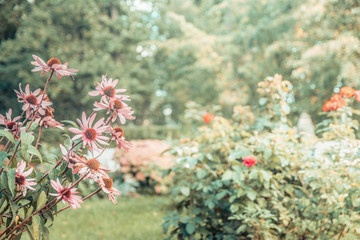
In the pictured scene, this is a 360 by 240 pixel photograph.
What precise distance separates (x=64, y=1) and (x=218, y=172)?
1245 cm

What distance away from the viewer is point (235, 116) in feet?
10.2

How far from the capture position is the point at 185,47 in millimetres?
12289

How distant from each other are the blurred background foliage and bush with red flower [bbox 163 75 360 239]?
5785 millimetres

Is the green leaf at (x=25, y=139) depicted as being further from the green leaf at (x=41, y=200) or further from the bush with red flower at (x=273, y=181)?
the bush with red flower at (x=273, y=181)

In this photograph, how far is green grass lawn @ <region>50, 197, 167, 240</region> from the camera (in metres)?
3.57

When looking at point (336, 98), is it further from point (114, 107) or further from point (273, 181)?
point (114, 107)

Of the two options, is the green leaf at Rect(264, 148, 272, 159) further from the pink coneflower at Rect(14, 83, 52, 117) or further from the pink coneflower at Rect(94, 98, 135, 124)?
the pink coneflower at Rect(14, 83, 52, 117)

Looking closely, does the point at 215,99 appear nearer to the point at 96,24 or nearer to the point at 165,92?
the point at 165,92

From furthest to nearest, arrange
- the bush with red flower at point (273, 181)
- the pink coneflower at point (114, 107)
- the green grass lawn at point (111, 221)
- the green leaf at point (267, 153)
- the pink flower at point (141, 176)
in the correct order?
the pink flower at point (141, 176)
the green grass lawn at point (111, 221)
the green leaf at point (267, 153)
the bush with red flower at point (273, 181)
the pink coneflower at point (114, 107)

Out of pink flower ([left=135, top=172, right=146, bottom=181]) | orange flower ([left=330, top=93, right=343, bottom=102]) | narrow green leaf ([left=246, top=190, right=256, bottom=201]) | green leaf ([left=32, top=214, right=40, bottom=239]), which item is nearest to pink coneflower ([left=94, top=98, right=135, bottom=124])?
green leaf ([left=32, top=214, right=40, bottom=239])

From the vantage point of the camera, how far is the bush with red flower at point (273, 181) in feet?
7.64

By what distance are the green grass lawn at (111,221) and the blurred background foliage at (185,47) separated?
4.64m

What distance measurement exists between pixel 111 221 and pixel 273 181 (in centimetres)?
234

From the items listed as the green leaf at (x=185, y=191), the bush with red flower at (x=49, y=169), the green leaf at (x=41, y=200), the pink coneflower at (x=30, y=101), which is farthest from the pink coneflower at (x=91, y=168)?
the green leaf at (x=185, y=191)
